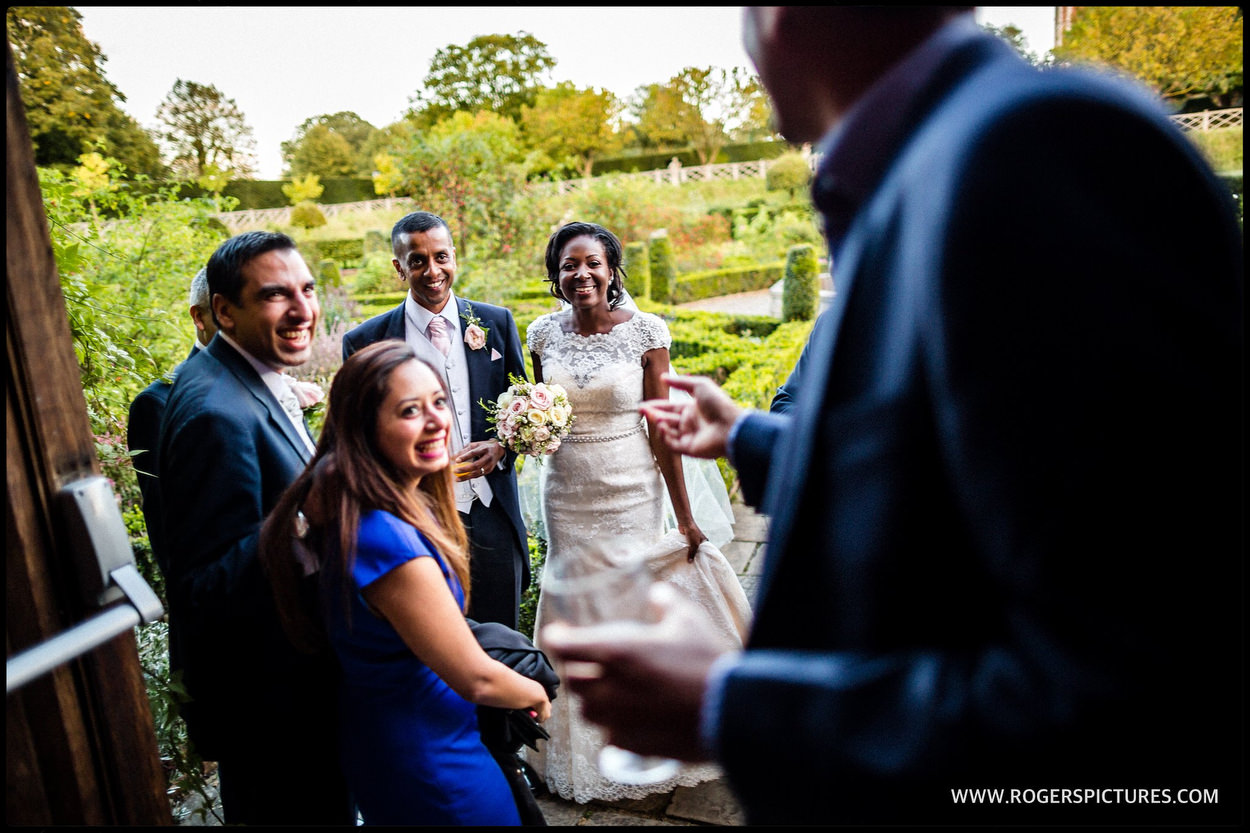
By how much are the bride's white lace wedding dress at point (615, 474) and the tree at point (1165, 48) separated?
1916 centimetres

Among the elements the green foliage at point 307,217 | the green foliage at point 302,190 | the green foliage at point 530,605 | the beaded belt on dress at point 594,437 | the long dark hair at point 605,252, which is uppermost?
the green foliage at point 302,190

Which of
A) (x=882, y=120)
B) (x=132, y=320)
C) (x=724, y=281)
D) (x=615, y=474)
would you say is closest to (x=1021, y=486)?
(x=882, y=120)

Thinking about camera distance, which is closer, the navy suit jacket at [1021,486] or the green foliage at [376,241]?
the navy suit jacket at [1021,486]

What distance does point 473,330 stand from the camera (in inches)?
157

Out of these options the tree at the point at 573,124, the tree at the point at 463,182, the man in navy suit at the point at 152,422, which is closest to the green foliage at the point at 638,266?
the tree at the point at 463,182

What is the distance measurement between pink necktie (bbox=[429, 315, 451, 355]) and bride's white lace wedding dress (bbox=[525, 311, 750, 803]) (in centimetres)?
54

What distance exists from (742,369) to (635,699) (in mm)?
7006

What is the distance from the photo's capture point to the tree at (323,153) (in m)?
47.1

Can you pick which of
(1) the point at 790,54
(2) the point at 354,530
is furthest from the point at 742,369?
(1) the point at 790,54

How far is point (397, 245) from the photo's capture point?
13.4ft

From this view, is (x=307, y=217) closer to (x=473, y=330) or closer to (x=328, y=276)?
(x=328, y=276)

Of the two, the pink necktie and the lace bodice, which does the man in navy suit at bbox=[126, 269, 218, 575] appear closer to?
the pink necktie

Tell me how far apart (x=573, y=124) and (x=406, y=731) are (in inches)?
1829

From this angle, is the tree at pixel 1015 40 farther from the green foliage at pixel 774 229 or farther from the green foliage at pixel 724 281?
the green foliage at pixel 774 229
